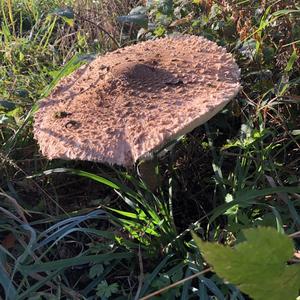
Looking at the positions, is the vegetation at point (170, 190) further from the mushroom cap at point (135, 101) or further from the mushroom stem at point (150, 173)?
the mushroom cap at point (135, 101)

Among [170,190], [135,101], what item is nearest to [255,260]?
[135,101]

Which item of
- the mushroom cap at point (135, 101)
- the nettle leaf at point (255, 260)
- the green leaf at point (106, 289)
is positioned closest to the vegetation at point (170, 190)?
the green leaf at point (106, 289)

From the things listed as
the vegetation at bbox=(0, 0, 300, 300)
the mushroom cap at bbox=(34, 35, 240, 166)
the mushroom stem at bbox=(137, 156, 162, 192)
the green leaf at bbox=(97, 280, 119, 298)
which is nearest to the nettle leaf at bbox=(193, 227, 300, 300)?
the vegetation at bbox=(0, 0, 300, 300)

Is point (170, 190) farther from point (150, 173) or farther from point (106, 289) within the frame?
point (106, 289)

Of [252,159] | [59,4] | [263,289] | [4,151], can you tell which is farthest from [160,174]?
[59,4]

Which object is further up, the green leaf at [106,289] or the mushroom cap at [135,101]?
the mushroom cap at [135,101]

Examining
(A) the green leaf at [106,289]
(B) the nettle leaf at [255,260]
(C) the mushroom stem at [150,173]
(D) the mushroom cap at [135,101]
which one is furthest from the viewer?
(C) the mushroom stem at [150,173]

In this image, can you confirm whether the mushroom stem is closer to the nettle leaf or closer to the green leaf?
the green leaf

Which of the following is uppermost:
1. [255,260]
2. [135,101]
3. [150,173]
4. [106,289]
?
[255,260]
